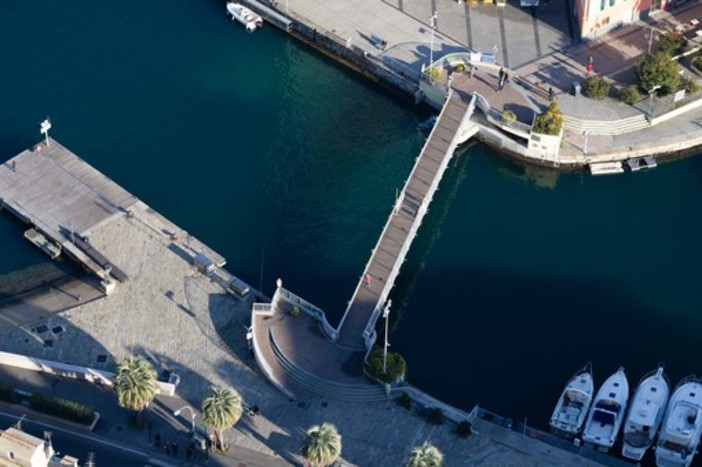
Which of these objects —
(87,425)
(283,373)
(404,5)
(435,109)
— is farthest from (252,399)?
(404,5)

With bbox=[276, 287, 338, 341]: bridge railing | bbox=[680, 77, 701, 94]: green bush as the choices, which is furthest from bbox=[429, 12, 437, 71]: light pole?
bbox=[276, 287, 338, 341]: bridge railing

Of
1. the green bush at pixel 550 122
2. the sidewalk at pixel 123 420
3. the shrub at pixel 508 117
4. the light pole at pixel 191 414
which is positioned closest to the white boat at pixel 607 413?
the sidewalk at pixel 123 420

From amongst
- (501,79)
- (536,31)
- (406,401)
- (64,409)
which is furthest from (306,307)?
(536,31)

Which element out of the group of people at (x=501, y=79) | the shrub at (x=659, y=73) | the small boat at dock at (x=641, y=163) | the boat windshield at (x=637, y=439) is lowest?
the boat windshield at (x=637, y=439)

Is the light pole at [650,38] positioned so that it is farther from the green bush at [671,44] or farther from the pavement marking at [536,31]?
the pavement marking at [536,31]

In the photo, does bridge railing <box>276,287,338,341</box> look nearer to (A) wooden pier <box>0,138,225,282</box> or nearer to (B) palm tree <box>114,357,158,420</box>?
(A) wooden pier <box>0,138,225,282</box>
